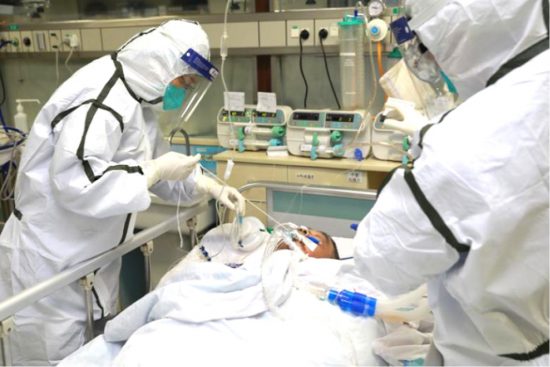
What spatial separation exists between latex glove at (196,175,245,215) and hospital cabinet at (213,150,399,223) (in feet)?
1.34

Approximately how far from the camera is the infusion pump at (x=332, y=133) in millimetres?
2895

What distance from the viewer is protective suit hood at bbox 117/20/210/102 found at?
75.2 inches

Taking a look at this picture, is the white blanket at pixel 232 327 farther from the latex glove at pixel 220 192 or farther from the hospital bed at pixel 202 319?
the latex glove at pixel 220 192

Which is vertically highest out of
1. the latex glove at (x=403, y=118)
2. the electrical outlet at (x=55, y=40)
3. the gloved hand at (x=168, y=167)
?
the electrical outlet at (x=55, y=40)

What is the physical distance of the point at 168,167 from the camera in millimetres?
1976

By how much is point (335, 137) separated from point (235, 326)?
1.61m

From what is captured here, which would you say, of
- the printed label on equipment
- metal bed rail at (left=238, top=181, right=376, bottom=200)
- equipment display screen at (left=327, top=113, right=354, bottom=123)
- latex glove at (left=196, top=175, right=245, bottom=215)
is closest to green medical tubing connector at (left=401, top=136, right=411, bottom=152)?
equipment display screen at (left=327, top=113, right=354, bottom=123)

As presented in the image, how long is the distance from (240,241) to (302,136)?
0.94 m

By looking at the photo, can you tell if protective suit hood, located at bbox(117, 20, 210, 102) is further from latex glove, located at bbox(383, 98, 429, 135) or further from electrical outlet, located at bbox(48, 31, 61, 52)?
electrical outlet, located at bbox(48, 31, 61, 52)

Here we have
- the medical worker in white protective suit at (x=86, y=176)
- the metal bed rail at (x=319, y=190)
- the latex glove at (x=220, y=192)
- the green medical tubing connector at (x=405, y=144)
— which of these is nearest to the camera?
the medical worker in white protective suit at (x=86, y=176)

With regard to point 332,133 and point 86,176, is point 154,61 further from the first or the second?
point 332,133

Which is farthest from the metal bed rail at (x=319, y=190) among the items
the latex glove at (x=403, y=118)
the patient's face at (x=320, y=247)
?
the latex glove at (x=403, y=118)

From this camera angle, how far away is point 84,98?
5.82 feet

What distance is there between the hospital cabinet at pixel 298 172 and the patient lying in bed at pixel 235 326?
988 mm
